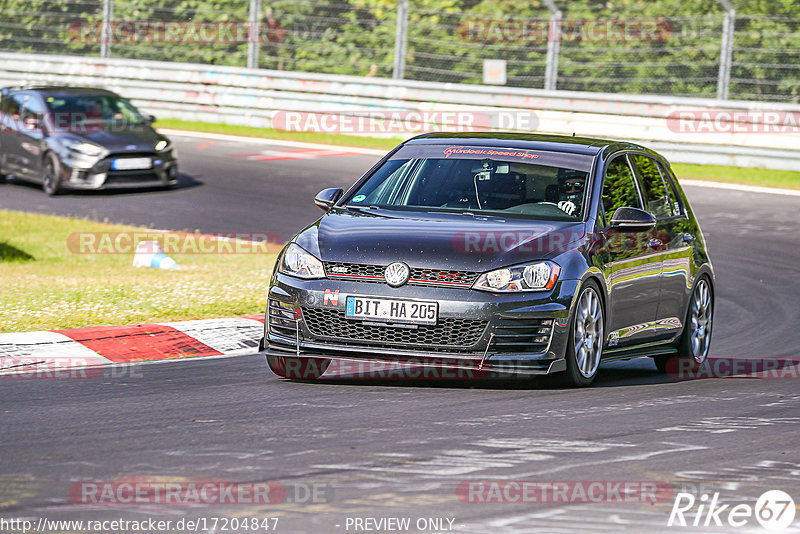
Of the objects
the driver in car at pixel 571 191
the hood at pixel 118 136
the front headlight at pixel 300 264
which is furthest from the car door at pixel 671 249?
→ the hood at pixel 118 136

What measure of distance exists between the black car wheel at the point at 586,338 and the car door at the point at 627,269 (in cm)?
18

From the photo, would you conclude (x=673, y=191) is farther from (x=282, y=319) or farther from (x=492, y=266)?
(x=282, y=319)

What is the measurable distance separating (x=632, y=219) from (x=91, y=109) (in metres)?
14.8

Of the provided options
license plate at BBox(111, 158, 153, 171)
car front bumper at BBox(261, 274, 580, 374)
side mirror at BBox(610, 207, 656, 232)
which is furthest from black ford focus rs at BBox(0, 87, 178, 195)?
car front bumper at BBox(261, 274, 580, 374)

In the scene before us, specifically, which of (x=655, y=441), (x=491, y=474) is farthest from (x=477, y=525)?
(x=655, y=441)

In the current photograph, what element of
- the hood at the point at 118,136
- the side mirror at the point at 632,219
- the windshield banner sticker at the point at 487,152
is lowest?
the hood at the point at 118,136

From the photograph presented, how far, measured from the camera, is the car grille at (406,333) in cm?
806

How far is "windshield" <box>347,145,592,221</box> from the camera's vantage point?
30.0 feet

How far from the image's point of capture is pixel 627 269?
9.18 metres

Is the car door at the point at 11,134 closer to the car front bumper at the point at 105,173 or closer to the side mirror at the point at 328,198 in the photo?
the car front bumper at the point at 105,173

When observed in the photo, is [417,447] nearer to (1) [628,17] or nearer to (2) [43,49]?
(1) [628,17]

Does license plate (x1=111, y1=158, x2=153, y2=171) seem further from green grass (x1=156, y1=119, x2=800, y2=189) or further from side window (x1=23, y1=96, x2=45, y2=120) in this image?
green grass (x1=156, y1=119, x2=800, y2=189)

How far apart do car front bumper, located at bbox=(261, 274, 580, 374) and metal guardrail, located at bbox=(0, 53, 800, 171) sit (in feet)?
50.3

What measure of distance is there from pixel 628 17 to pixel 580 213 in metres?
15.8
